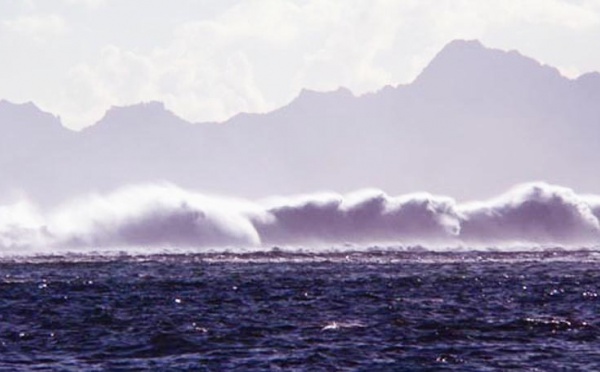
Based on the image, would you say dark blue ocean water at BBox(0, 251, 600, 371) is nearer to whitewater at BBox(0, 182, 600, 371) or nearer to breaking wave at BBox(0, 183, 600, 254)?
whitewater at BBox(0, 182, 600, 371)

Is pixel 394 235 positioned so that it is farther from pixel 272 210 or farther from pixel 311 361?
pixel 311 361

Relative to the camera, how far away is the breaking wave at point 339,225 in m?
172

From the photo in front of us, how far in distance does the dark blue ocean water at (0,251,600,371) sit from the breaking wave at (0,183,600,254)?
2957 inches

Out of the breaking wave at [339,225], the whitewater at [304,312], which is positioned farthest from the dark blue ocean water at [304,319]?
the breaking wave at [339,225]

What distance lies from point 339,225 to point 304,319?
121991 mm

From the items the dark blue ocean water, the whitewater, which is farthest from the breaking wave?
the dark blue ocean water

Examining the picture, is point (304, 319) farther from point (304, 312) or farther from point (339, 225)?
point (339, 225)

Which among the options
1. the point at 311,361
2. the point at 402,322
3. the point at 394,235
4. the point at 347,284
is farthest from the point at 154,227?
the point at 311,361

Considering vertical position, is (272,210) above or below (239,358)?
above

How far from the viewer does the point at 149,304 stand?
207 ft

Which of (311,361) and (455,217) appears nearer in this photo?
(311,361)

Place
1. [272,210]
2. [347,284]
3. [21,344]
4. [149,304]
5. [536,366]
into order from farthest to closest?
1. [272,210]
2. [347,284]
3. [149,304]
4. [21,344]
5. [536,366]

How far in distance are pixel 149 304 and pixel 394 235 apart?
110427 mm

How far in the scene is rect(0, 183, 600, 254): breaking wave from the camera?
565ft
